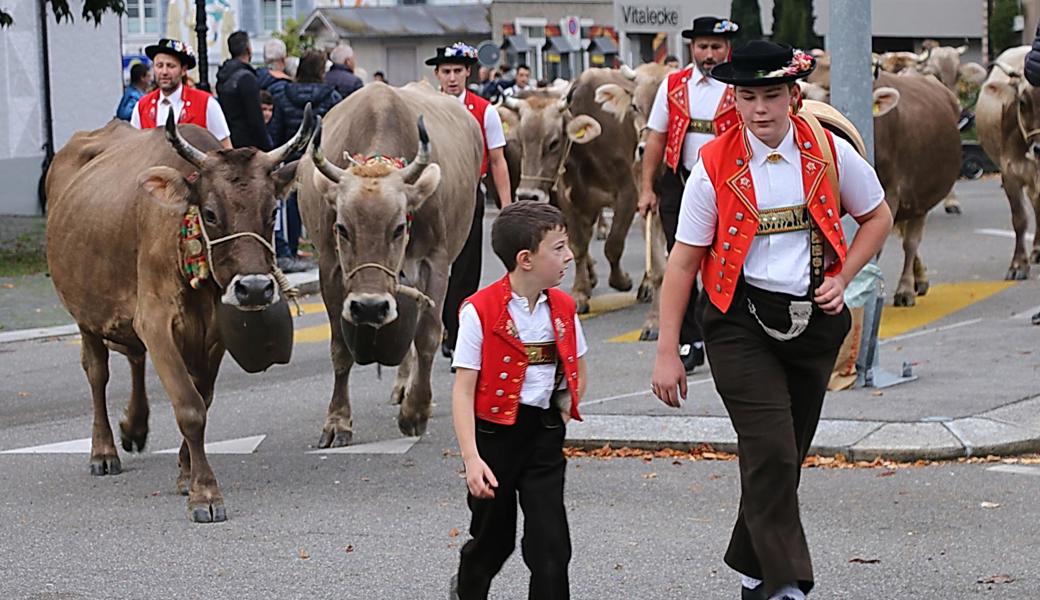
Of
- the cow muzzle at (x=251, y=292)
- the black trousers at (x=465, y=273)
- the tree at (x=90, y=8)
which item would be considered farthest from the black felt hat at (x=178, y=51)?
the tree at (x=90, y=8)

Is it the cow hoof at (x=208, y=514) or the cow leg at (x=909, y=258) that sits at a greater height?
the cow hoof at (x=208, y=514)

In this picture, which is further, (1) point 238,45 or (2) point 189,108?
(1) point 238,45

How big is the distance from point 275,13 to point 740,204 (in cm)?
→ 6296

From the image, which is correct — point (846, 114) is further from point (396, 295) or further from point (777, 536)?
point (777, 536)

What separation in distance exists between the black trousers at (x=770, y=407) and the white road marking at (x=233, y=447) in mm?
4293

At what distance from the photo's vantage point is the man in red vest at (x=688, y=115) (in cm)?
1072

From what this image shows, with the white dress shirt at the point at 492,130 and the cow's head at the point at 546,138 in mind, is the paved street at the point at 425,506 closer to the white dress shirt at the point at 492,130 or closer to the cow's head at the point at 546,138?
the white dress shirt at the point at 492,130

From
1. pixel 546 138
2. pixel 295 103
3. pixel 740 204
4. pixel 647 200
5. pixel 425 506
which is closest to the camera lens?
pixel 740 204

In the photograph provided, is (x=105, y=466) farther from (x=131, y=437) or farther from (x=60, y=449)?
(x=60, y=449)

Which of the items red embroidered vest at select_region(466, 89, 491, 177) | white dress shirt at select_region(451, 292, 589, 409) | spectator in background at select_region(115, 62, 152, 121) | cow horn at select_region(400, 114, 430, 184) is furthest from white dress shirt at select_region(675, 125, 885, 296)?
spectator in background at select_region(115, 62, 152, 121)

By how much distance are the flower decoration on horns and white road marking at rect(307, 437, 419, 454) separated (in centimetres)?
417

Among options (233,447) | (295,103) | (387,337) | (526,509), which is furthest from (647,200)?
(295,103)

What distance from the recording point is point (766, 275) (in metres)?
5.71

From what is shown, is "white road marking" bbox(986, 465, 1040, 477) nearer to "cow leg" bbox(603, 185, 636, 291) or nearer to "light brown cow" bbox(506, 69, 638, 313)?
"light brown cow" bbox(506, 69, 638, 313)
